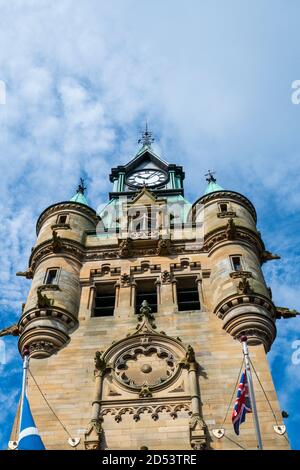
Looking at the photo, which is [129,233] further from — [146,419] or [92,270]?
[146,419]

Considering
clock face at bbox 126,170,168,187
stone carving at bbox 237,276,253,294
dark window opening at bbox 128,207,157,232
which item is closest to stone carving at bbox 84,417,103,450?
stone carving at bbox 237,276,253,294

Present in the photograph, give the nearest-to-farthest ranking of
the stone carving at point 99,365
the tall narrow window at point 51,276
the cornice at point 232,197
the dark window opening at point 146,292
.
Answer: the stone carving at point 99,365, the tall narrow window at point 51,276, the dark window opening at point 146,292, the cornice at point 232,197

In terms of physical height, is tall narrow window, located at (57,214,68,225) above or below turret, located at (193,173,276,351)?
above

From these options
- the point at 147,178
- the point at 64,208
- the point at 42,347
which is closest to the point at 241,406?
the point at 42,347

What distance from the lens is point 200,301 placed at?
3089cm

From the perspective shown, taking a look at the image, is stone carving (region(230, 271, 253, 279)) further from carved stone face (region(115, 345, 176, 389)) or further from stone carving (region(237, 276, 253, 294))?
carved stone face (region(115, 345, 176, 389))

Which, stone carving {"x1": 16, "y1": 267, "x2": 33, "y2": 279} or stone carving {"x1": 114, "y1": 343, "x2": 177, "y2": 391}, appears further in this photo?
stone carving {"x1": 16, "y1": 267, "x2": 33, "y2": 279}

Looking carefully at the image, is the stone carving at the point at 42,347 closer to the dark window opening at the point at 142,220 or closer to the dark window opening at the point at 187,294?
the dark window opening at the point at 187,294

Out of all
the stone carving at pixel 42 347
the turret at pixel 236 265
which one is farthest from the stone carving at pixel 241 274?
the stone carving at pixel 42 347

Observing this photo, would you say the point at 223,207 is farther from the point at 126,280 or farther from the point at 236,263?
the point at 126,280

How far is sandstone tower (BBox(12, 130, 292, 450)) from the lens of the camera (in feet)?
79.1

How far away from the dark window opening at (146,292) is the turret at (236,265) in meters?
2.87

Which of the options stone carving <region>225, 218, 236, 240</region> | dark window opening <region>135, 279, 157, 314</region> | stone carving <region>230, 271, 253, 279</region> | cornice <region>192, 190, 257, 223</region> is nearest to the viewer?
stone carving <region>230, 271, 253, 279</region>

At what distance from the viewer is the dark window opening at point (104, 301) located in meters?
31.9
